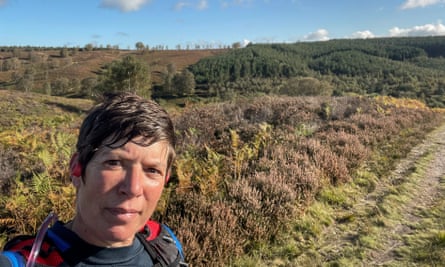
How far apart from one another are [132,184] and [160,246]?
1.54 feet

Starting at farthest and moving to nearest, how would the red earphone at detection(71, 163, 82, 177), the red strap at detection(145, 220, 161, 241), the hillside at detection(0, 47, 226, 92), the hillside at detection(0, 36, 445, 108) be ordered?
1. the hillside at detection(0, 47, 226, 92)
2. the hillside at detection(0, 36, 445, 108)
3. the red strap at detection(145, 220, 161, 241)
4. the red earphone at detection(71, 163, 82, 177)

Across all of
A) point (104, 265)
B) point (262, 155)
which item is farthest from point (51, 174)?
point (104, 265)

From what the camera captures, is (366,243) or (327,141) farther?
(327,141)

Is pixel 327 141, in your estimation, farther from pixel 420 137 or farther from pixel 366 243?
pixel 420 137

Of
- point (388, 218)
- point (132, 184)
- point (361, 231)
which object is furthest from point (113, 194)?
point (388, 218)

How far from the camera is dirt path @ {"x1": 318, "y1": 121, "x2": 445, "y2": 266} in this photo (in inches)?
174

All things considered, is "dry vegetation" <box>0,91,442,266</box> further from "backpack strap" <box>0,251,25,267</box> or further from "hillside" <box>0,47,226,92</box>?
"hillside" <box>0,47,226,92</box>

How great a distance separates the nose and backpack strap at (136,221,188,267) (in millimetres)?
352

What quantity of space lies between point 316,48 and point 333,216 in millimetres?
178643

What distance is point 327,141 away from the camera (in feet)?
28.3

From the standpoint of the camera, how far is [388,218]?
5488mm

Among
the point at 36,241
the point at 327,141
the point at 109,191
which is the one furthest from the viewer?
the point at 327,141

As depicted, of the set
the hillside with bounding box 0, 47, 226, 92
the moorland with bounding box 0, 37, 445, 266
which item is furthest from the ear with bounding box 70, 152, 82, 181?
the hillside with bounding box 0, 47, 226, 92

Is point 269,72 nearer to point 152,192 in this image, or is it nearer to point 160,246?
point 160,246
